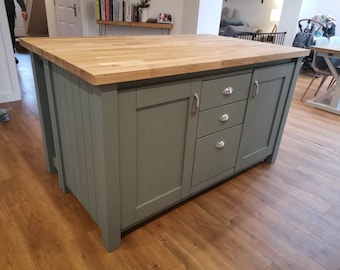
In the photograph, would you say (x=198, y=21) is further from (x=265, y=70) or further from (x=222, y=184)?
(x=222, y=184)

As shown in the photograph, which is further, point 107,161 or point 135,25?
point 135,25

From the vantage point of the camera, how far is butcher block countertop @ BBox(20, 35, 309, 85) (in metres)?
1.02

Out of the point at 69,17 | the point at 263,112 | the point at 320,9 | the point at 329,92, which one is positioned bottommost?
the point at 329,92

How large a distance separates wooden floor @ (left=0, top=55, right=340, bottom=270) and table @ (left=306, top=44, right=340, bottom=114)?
1.52m

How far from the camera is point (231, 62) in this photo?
4.53 feet

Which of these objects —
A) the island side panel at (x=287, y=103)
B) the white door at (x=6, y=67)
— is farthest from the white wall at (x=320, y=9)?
the white door at (x=6, y=67)

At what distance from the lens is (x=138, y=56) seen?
50.3 inches

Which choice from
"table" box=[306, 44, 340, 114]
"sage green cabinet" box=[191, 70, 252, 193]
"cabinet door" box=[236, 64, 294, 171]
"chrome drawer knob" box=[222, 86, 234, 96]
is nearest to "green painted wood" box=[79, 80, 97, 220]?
"sage green cabinet" box=[191, 70, 252, 193]

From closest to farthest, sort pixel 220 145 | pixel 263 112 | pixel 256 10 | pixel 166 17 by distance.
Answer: pixel 220 145 < pixel 263 112 < pixel 166 17 < pixel 256 10

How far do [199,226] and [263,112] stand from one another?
2.86 feet

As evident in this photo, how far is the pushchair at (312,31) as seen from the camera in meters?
5.16

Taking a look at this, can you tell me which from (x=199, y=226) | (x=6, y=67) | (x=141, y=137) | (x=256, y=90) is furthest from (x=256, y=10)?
(x=141, y=137)

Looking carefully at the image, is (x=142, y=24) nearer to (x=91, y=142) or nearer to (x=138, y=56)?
(x=138, y=56)

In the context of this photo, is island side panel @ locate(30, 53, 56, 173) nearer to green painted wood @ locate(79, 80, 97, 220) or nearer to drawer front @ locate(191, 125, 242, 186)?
green painted wood @ locate(79, 80, 97, 220)
